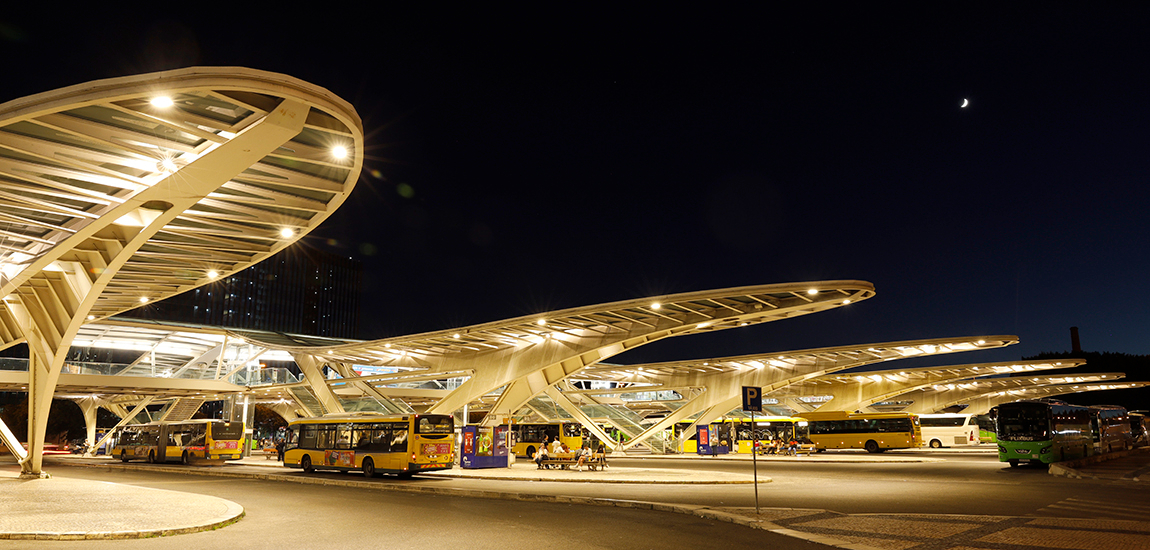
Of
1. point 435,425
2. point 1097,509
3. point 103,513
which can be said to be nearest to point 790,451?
point 435,425

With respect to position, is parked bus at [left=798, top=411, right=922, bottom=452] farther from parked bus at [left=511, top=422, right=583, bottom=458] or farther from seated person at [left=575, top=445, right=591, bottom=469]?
seated person at [left=575, top=445, right=591, bottom=469]

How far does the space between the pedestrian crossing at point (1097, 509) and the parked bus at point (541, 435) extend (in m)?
27.9

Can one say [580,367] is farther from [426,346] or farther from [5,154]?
[5,154]

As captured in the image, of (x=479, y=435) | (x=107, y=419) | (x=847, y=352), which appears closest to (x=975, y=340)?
(x=847, y=352)

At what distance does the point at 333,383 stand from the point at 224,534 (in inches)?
1248

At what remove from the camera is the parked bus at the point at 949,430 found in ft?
170

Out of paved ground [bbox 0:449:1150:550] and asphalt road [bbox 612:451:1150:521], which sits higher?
paved ground [bbox 0:449:1150:550]

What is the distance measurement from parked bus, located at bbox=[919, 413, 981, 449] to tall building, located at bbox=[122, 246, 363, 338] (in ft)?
325

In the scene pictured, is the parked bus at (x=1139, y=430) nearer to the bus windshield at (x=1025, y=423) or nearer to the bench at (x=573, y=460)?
the bus windshield at (x=1025, y=423)

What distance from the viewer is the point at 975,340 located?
3050 centimetres

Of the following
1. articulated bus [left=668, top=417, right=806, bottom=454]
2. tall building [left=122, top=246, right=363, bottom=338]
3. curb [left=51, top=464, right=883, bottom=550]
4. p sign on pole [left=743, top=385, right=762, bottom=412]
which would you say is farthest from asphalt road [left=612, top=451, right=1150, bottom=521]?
tall building [left=122, top=246, right=363, bottom=338]

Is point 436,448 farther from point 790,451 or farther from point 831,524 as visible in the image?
point 790,451

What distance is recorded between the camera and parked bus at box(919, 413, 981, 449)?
170 feet

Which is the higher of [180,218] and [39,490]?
[180,218]
